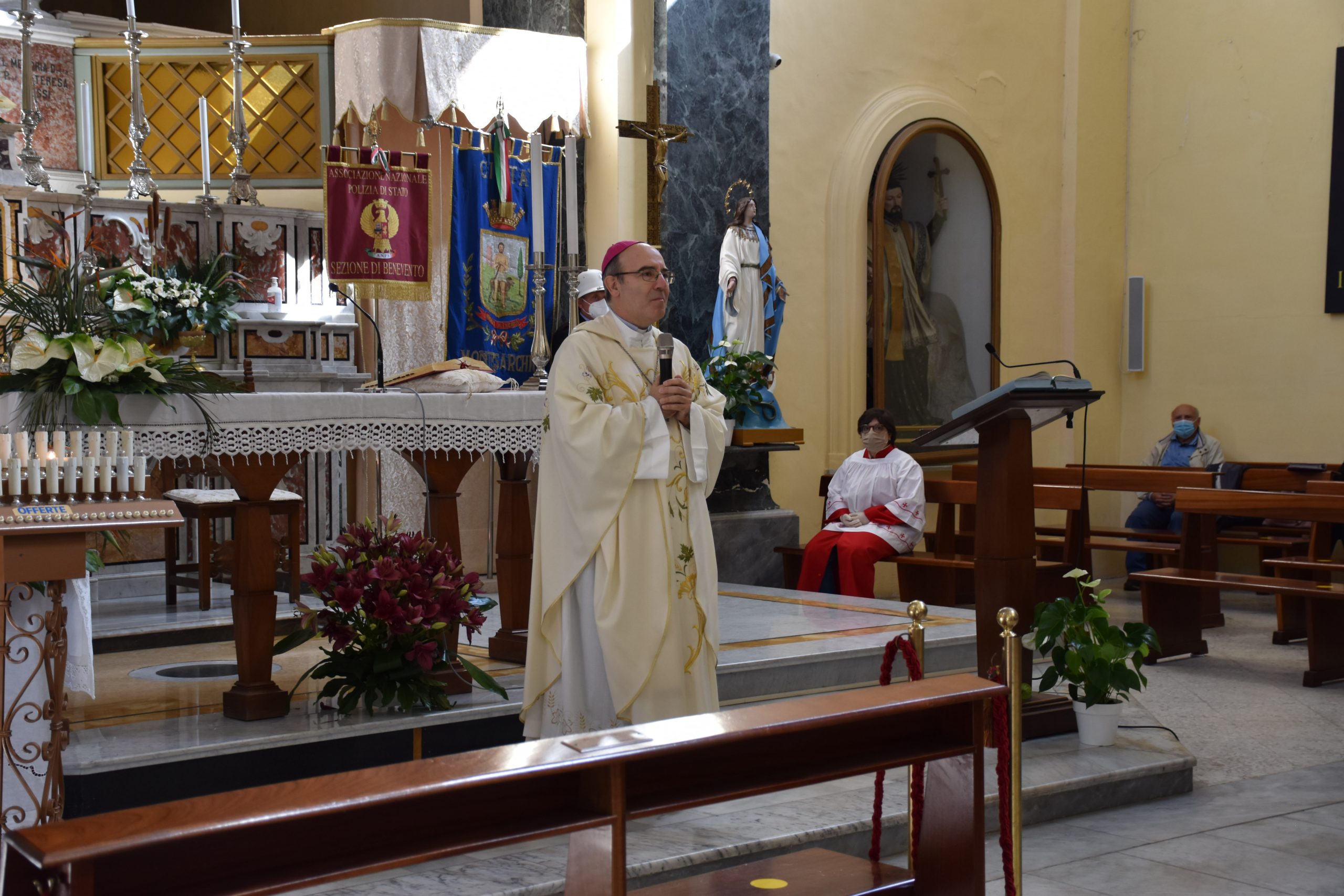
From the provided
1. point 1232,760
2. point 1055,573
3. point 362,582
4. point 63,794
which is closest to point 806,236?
point 1055,573

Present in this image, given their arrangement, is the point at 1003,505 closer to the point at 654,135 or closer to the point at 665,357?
the point at 665,357

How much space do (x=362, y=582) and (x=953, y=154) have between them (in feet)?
24.6

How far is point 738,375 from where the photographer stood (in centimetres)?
823

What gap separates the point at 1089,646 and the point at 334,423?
9.12 ft

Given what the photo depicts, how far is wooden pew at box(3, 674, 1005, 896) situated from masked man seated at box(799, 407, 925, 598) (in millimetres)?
4741

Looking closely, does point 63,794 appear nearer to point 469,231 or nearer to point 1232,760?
point 1232,760

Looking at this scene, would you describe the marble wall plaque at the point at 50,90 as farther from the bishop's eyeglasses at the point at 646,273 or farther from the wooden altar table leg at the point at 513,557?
the bishop's eyeglasses at the point at 646,273

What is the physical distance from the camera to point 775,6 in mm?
9164

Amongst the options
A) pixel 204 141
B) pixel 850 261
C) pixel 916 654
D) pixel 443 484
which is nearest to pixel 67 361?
pixel 443 484

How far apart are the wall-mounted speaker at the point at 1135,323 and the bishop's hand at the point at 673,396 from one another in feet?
27.6

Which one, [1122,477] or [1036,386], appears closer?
[1036,386]

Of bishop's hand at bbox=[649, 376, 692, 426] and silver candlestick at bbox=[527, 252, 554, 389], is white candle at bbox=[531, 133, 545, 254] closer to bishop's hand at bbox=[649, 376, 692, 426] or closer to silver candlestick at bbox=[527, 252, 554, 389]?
silver candlestick at bbox=[527, 252, 554, 389]

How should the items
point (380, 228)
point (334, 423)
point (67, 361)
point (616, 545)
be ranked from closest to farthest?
point (67, 361) < point (616, 545) < point (334, 423) < point (380, 228)

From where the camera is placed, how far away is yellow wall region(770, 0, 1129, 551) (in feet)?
30.5
